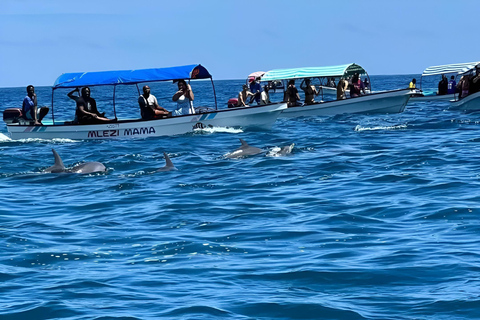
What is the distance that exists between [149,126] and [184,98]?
1.61 metres

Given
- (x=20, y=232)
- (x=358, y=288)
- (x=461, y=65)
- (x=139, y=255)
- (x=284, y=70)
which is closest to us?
(x=358, y=288)

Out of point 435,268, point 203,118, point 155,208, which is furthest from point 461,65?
point 435,268

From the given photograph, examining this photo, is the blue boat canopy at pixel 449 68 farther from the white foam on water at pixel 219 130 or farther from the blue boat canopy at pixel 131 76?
the blue boat canopy at pixel 131 76

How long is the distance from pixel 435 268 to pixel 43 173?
11.1m

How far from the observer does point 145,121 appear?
26438 millimetres

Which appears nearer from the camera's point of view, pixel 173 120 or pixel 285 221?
pixel 285 221

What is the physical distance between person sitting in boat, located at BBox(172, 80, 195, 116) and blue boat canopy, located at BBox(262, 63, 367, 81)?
8.90 metres

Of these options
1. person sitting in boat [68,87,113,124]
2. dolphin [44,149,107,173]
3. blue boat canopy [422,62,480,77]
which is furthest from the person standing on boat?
dolphin [44,149,107,173]

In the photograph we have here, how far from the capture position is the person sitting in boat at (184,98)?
2689 cm

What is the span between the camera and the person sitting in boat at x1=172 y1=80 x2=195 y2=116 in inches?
1059

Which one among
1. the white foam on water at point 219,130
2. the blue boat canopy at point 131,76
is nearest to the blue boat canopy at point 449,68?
the white foam on water at point 219,130

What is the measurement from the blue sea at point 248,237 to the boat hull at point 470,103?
12.8m

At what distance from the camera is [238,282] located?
8422 millimetres

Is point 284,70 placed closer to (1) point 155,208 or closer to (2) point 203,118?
(2) point 203,118
